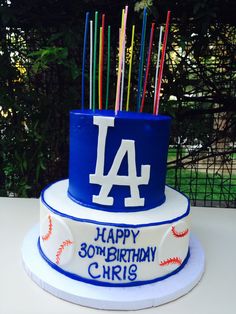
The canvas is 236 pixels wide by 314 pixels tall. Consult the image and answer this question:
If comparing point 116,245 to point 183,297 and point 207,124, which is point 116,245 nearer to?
point 183,297

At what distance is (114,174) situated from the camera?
717 millimetres

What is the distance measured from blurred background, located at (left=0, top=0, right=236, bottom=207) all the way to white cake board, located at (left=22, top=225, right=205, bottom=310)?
59 centimetres

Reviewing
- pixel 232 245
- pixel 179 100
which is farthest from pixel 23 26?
pixel 232 245

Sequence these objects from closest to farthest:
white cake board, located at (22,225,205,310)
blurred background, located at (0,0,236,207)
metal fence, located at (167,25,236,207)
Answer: white cake board, located at (22,225,205,310)
blurred background, located at (0,0,236,207)
metal fence, located at (167,25,236,207)

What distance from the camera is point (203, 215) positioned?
117cm

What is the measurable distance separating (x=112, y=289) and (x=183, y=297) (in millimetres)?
151

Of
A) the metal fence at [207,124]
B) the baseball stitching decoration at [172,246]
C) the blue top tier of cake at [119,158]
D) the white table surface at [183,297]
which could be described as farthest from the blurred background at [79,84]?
the baseball stitching decoration at [172,246]

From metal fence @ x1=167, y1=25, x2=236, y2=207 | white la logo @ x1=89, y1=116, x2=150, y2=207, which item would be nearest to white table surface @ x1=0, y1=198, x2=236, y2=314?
white la logo @ x1=89, y1=116, x2=150, y2=207

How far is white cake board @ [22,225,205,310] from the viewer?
673mm

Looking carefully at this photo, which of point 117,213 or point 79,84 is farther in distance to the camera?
point 79,84

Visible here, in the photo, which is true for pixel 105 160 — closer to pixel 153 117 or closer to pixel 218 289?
pixel 153 117

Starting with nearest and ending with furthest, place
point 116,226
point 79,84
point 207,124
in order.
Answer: point 116,226 → point 79,84 → point 207,124

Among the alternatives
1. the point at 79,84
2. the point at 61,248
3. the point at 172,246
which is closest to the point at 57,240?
the point at 61,248

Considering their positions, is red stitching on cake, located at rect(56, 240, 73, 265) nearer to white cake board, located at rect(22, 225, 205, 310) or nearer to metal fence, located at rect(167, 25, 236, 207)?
white cake board, located at rect(22, 225, 205, 310)
